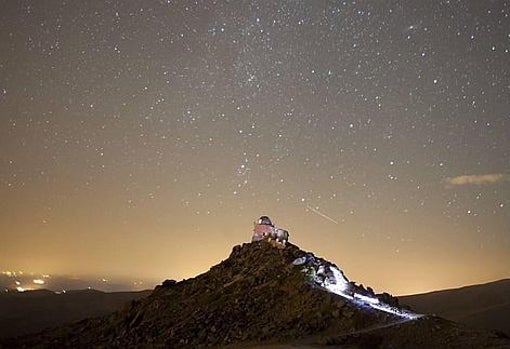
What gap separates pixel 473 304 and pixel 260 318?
4056 centimetres

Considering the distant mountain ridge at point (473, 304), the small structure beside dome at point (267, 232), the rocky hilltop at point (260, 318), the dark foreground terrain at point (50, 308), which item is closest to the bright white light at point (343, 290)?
the rocky hilltop at point (260, 318)

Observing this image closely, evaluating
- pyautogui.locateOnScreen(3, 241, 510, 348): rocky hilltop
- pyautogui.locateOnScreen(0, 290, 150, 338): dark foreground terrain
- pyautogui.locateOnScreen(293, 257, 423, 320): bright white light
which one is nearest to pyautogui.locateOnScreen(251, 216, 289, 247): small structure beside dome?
pyautogui.locateOnScreen(3, 241, 510, 348): rocky hilltop

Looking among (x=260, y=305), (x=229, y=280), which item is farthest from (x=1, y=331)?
(x=260, y=305)

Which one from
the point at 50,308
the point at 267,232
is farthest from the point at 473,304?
the point at 50,308

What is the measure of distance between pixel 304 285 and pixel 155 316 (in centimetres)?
865

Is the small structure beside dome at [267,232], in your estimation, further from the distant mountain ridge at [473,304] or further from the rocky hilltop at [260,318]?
the distant mountain ridge at [473,304]

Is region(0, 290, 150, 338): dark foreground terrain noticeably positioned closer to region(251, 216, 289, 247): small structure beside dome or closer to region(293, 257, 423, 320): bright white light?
region(251, 216, 289, 247): small structure beside dome

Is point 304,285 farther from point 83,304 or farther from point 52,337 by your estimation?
point 83,304

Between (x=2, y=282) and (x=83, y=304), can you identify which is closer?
(x=83, y=304)

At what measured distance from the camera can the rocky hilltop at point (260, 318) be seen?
858 inches

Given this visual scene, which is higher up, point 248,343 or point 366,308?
point 366,308

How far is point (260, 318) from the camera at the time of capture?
25.9 meters

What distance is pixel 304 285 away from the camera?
27.8 metres

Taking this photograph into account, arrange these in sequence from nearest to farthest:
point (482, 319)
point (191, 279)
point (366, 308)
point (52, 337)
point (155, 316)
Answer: point (366, 308) → point (155, 316) → point (52, 337) → point (191, 279) → point (482, 319)
